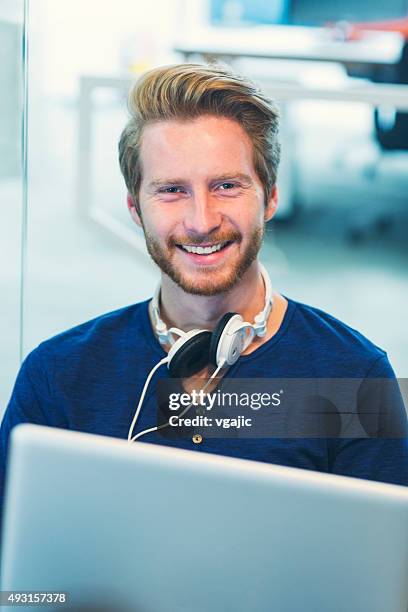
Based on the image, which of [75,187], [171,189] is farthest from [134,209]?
[75,187]

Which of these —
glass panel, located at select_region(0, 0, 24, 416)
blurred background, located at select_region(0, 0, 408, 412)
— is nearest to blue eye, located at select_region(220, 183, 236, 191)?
blurred background, located at select_region(0, 0, 408, 412)

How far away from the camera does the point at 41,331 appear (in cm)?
226

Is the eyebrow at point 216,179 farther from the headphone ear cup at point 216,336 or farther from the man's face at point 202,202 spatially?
the headphone ear cup at point 216,336

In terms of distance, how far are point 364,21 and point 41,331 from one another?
3.10 m

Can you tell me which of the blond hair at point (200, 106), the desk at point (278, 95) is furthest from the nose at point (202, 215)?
the desk at point (278, 95)

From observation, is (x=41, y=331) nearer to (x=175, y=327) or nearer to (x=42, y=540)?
(x=175, y=327)

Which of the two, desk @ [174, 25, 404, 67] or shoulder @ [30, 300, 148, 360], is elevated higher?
desk @ [174, 25, 404, 67]

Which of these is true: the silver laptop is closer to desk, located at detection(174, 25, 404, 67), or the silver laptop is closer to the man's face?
the man's face

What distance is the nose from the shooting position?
3.86 feet

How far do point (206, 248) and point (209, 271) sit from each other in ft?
0.11

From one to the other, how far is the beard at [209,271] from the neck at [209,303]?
0.8 inches

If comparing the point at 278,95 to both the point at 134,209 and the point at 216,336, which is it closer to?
the point at 134,209

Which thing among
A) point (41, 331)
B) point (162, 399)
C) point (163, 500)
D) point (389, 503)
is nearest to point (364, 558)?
point (389, 503)

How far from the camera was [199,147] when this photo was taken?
3.93 ft
